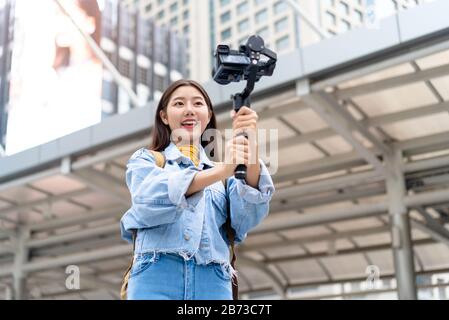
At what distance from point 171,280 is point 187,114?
22.5 inches

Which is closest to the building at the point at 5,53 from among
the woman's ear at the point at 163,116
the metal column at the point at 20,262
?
the metal column at the point at 20,262

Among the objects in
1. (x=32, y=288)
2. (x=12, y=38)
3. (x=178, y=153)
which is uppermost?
(x=12, y=38)

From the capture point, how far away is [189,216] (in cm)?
202

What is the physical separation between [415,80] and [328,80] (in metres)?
1.39

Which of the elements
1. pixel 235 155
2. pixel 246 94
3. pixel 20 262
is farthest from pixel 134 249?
pixel 20 262

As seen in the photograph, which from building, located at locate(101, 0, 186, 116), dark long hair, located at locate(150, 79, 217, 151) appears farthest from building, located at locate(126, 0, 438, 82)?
building, located at locate(101, 0, 186, 116)

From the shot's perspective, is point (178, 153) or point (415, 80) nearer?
point (178, 153)

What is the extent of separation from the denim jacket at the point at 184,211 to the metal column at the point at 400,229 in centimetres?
973

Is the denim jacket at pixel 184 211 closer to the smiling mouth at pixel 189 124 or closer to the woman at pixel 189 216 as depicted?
the woman at pixel 189 216

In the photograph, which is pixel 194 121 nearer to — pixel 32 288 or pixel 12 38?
pixel 12 38

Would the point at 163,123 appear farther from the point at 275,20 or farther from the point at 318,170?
the point at 275,20

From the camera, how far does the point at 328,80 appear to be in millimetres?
8852

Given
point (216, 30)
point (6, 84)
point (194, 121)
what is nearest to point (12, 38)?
point (6, 84)

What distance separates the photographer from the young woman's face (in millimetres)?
2166
